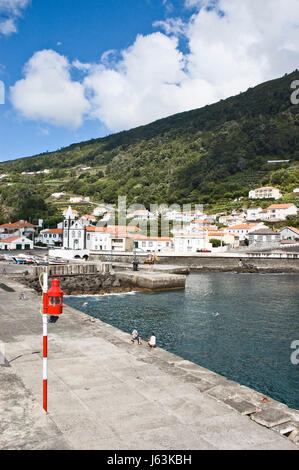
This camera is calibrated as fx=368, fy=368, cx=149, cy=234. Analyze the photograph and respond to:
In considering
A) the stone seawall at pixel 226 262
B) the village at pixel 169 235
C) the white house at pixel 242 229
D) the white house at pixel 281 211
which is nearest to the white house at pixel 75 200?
the village at pixel 169 235

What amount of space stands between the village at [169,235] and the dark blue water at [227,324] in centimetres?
2589

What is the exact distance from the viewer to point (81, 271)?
1747 inches

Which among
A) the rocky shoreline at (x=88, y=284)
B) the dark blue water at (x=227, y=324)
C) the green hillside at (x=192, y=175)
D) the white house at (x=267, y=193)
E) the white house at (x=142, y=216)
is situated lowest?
the dark blue water at (x=227, y=324)

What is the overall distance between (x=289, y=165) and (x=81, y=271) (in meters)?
120

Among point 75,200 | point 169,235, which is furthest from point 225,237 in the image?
point 75,200

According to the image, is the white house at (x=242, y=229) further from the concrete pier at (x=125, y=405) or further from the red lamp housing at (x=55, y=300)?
the red lamp housing at (x=55, y=300)

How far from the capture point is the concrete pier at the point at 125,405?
6176mm

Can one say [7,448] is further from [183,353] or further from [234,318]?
Answer: [234,318]

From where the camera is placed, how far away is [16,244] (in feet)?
268

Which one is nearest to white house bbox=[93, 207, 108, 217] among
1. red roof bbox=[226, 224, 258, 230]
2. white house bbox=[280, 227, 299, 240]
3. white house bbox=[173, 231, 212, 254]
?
red roof bbox=[226, 224, 258, 230]

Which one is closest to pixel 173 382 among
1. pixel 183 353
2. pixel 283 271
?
pixel 183 353

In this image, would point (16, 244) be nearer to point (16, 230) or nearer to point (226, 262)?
point (16, 230)

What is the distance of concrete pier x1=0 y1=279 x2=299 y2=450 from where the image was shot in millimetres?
6176

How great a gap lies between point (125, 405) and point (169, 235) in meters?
73.9
